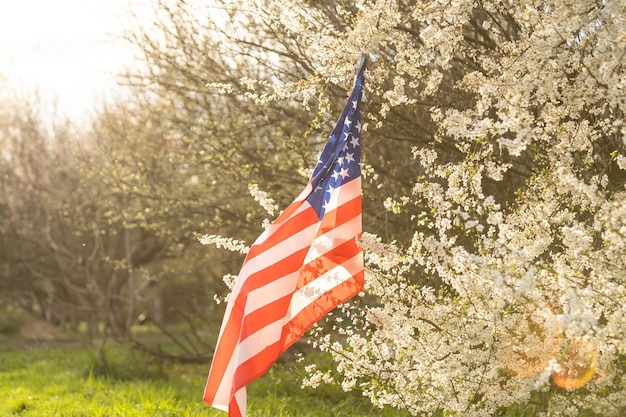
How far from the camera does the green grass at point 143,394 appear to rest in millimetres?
7141

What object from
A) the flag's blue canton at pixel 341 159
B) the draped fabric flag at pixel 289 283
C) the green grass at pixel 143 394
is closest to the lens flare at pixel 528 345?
the draped fabric flag at pixel 289 283

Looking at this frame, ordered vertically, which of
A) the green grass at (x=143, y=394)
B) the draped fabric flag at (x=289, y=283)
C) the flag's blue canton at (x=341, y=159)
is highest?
the flag's blue canton at (x=341, y=159)

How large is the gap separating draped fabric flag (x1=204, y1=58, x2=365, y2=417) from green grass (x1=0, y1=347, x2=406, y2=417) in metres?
1.41

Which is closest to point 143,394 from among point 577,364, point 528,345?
point 528,345

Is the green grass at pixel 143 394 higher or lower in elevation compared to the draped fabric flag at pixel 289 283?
lower

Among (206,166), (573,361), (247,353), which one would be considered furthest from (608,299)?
(206,166)

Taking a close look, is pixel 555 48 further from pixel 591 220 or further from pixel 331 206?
pixel 331 206

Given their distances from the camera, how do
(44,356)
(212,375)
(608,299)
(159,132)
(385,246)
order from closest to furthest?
(608,299), (212,375), (385,246), (159,132), (44,356)

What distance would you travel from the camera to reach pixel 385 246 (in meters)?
4.97

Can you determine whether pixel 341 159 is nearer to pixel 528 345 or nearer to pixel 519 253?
pixel 519 253

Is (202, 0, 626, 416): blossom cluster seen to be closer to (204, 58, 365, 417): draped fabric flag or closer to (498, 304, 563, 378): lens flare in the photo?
(498, 304, 563, 378): lens flare

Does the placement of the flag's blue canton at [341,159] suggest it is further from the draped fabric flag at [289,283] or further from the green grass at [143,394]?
the green grass at [143,394]

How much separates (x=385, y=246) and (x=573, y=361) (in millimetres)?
1486

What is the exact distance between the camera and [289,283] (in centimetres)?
458
